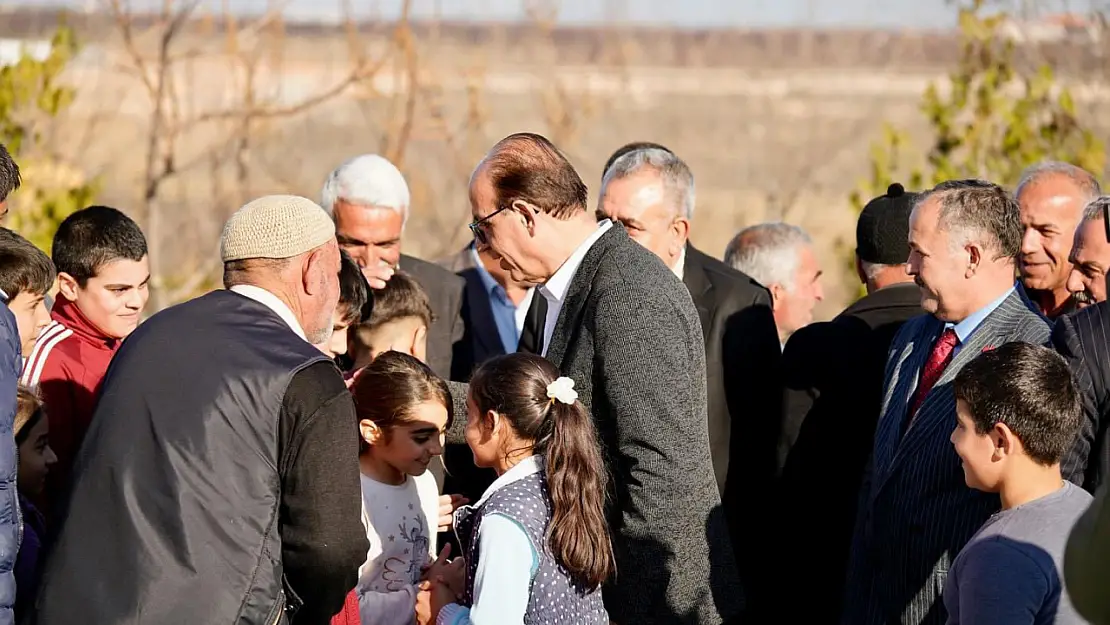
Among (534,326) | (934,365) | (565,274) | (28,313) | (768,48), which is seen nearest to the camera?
(565,274)

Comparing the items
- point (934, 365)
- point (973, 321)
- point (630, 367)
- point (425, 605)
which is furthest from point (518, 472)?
point (973, 321)

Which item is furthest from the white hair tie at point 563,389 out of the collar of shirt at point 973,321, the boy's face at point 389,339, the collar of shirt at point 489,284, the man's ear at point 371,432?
the collar of shirt at point 489,284

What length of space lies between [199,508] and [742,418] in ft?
7.75

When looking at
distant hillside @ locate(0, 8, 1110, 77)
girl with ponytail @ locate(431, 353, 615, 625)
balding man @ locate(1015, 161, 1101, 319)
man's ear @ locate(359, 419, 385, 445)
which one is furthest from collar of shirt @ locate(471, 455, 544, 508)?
distant hillside @ locate(0, 8, 1110, 77)

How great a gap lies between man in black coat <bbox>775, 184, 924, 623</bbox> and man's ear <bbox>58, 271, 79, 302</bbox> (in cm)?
239

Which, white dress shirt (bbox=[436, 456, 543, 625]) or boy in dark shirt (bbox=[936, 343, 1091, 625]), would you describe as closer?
boy in dark shirt (bbox=[936, 343, 1091, 625])

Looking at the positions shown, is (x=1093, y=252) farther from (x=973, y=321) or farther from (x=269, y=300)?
(x=269, y=300)

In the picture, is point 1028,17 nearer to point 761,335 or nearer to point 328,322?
point 761,335

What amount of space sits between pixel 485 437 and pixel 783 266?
2.74m

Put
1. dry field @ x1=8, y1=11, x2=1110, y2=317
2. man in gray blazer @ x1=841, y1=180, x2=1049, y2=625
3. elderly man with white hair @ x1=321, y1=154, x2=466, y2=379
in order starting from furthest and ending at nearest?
dry field @ x1=8, y1=11, x2=1110, y2=317, elderly man with white hair @ x1=321, y1=154, x2=466, y2=379, man in gray blazer @ x1=841, y1=180, x2=1049, y2=625

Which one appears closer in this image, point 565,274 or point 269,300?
point 269,300

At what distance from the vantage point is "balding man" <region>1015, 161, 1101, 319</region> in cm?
505

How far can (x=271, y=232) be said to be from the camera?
322 cm

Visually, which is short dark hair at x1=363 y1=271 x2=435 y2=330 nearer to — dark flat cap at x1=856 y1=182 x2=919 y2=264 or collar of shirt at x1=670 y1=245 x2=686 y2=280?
collar of shirt at x1=670 y1=245 x2=686 y2=280
